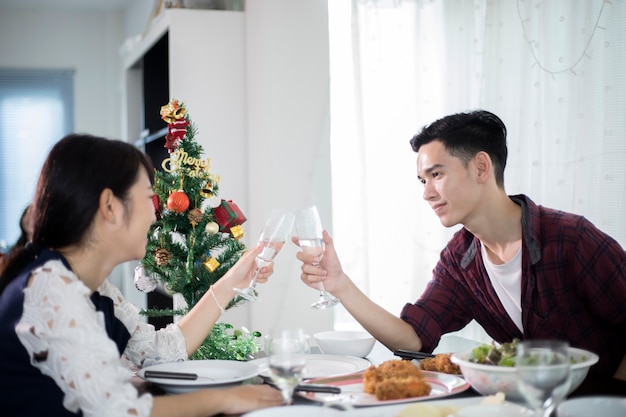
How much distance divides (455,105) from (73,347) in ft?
9.30

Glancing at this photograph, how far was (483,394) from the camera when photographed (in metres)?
1.39

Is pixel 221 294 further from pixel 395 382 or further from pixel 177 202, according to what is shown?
pixel 395 382

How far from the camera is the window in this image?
23.0ft

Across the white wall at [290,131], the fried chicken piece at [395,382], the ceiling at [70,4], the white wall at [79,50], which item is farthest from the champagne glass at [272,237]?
the white wall at [79,50]

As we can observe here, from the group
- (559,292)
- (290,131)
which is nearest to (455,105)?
(290,131)

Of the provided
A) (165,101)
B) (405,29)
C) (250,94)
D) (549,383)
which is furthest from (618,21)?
(165,101)

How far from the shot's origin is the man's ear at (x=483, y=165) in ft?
7.20

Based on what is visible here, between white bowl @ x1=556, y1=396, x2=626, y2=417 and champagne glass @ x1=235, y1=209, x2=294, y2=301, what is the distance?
2.38ft

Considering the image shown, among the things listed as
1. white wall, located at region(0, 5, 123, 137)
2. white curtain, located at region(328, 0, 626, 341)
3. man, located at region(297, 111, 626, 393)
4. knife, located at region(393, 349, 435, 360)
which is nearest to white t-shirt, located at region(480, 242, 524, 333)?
man, located at region(297, 111, 626, 393)

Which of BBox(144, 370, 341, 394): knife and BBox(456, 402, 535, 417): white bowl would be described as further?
BBox(144, 370, 341, 394): knife

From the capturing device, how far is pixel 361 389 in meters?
1.47

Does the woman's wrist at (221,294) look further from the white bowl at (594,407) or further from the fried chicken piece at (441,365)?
the white bowl at (594,407)

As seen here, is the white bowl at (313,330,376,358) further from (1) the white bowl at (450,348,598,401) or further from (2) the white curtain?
(2) the white curtain

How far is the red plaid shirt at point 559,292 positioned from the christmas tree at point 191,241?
1.72 feet
